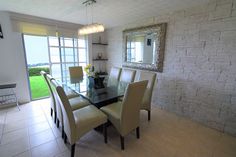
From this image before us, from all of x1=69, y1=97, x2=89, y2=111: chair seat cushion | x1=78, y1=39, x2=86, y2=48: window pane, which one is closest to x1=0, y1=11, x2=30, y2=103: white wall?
x1=78, y1=39, x2=86, y2=48: window pane

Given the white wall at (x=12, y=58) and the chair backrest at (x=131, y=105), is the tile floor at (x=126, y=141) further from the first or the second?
the white wall at (x=12, y=58)

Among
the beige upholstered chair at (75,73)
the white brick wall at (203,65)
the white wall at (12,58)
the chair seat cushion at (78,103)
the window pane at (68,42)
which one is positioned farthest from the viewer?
the window pane at (68,42)

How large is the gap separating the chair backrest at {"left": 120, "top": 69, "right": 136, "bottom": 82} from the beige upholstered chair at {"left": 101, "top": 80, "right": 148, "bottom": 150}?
3.68ft

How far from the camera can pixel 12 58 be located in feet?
9.80

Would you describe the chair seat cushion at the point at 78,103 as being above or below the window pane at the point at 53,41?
below

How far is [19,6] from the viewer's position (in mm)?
2445

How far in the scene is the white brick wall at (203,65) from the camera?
6.63 feet

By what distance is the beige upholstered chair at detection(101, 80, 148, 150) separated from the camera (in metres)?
1.58

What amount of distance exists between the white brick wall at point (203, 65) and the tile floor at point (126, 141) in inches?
12.9

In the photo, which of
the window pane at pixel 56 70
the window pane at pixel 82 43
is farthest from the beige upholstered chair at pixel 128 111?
the window pane at pixel 82 43

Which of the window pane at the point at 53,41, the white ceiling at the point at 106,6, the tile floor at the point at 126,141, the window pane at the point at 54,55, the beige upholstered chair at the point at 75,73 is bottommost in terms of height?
the tile floor at the point at 126,141

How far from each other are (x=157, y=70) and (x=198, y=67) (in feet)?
2.97

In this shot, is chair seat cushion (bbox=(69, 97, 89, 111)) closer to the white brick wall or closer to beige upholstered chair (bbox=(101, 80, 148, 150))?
beige upholstered chair (bbox=(101, 80, 148, 150))

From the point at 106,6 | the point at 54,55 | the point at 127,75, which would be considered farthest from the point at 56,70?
the point at 106,6
